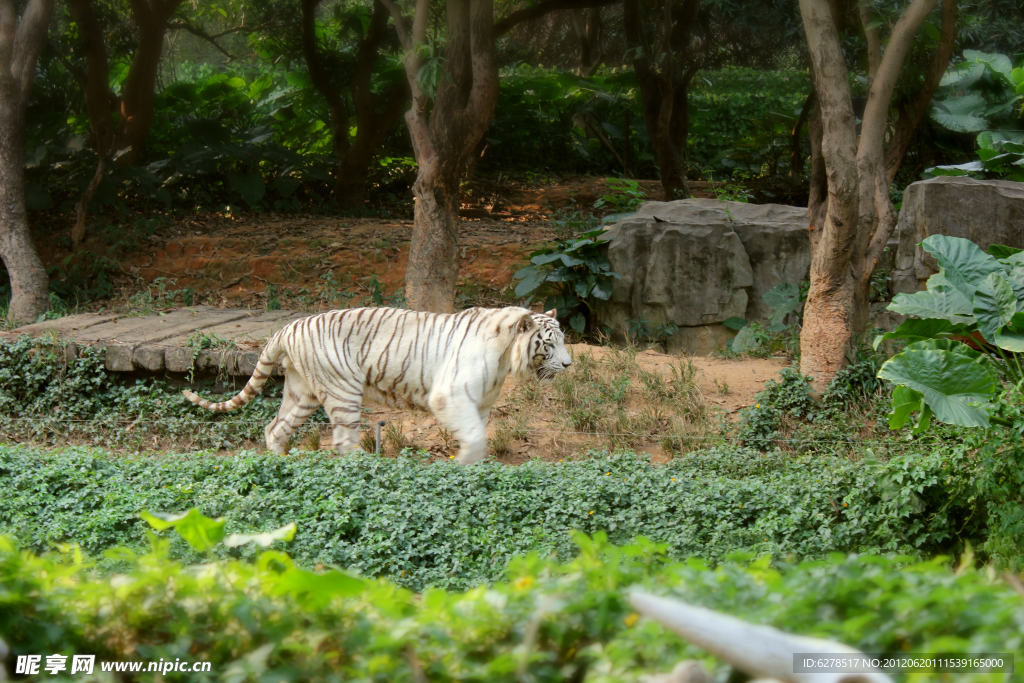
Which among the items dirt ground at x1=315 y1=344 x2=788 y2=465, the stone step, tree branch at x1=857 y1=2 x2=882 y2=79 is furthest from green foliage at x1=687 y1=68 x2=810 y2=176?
the stone step

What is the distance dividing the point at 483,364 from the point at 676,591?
3694 mm

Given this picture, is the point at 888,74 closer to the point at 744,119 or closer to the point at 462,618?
the point at 462,618

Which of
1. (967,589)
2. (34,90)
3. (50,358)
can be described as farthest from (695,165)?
(967,589)

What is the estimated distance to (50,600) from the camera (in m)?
2.11

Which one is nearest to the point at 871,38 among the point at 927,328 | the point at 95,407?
the point at 927,328

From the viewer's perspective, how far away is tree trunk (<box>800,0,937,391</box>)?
20.8 ft

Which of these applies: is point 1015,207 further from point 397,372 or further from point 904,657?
point 904,657

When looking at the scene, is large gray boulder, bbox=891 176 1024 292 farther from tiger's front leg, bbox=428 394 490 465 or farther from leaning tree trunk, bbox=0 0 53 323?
leaning tree trunk, bbox=0 0 53 323

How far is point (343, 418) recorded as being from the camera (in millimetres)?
5957

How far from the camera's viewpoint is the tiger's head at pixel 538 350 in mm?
5609

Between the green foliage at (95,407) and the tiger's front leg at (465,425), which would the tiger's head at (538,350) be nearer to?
the tiger's front leg at (465,425)

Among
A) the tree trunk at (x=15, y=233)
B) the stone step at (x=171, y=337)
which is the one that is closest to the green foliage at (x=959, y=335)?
the stone step at (x=171, y=337)

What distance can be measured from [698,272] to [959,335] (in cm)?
464

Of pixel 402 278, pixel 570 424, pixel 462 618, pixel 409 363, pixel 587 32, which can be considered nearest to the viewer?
pixel 462 618
